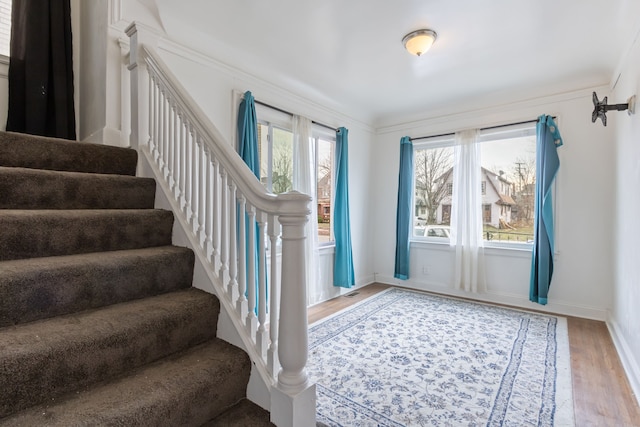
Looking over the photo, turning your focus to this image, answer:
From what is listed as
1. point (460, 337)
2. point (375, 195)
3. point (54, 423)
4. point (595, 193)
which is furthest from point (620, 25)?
point (54, 423)

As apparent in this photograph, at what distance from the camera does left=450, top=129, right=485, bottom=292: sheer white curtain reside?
3.83m

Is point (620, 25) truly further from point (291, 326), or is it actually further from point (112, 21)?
point (112, 21)

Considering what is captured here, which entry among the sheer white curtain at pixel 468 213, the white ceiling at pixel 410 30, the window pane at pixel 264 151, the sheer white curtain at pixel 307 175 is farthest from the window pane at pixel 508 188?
the window pane at pixel 264 151

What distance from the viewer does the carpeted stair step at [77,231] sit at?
123 centimetres

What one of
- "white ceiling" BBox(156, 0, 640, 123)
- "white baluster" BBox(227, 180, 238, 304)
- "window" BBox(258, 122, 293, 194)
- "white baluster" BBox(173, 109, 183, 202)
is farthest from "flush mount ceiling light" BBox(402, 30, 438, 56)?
"white baluster" BBox(227, 180, 238, 304)

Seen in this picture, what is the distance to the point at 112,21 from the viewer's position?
2.15 m

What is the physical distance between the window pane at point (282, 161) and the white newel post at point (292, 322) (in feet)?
7.46

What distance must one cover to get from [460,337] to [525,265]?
153cm

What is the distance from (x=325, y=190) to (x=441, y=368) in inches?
98.6

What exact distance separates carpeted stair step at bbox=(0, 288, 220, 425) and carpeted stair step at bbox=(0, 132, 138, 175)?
1005 mm

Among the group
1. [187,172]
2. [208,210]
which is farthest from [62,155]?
[208,210]

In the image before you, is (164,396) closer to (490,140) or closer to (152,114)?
(152,114)

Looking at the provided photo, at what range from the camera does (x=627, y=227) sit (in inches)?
95.7

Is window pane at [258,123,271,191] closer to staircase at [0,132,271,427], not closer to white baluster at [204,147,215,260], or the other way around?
staircase at [0,132,271,427]
